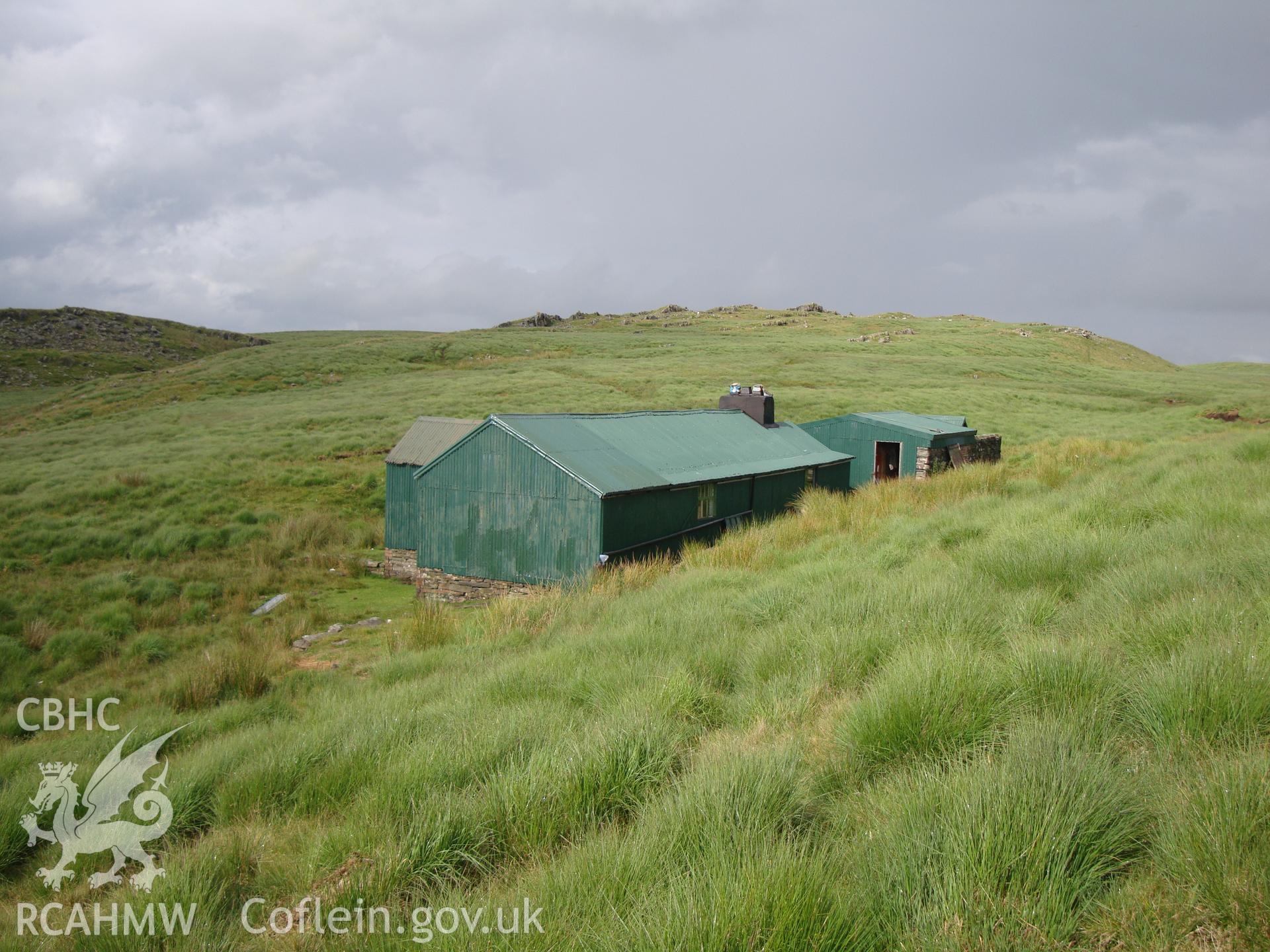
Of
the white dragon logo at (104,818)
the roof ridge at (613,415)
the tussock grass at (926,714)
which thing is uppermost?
the roof ridge at (613,415)

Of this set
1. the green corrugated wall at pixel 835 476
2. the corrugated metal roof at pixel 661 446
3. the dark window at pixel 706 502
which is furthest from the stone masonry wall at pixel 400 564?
the green corrugated wall at pixel 835 476

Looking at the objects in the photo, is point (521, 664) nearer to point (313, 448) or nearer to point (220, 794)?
point (220, 794)

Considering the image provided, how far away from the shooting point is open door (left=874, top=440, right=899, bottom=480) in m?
30.7

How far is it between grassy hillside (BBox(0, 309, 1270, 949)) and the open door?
13.1 meters

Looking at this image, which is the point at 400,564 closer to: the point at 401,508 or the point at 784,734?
the point at 401,508

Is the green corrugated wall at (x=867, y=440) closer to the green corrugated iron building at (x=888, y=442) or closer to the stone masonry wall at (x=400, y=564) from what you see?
the green corrugated iron building at (x=888, y=442)

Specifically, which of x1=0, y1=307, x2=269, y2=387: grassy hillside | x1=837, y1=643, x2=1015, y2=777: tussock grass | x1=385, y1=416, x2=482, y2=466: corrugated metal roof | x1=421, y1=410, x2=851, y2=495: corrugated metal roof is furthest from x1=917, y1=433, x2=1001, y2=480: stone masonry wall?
x1=0, y1=307, x2=269, y2=387: grassy hillside

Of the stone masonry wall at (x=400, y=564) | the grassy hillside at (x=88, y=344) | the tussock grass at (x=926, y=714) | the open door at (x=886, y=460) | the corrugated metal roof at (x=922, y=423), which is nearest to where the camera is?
the tussock grass at (x=926, y=714)

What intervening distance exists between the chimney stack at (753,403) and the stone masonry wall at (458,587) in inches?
510

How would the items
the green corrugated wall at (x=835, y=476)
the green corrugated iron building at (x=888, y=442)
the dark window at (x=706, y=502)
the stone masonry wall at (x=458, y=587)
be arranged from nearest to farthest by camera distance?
the stone masonry wall at (x=458, y=587) < the dark window at (x=706, y=502) < the green corrugated wall at (x=835, y=476) < the green corrugated iron building at (x=888, y=442)

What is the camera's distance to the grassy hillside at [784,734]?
305cm

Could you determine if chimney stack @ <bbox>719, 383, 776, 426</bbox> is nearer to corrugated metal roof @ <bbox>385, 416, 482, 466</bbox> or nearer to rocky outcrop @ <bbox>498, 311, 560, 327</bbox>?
corrugated metal roof @ <bbox>385, 416, 482, 466</bbox>

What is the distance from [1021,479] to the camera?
1695cm

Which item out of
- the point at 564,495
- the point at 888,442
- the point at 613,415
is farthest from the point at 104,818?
the point at 888,442
